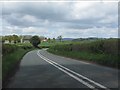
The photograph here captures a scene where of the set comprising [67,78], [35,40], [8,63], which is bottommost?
[67,78]

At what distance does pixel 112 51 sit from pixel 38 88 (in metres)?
20.3

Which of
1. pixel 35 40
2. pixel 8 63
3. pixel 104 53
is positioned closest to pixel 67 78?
pixel 8 63

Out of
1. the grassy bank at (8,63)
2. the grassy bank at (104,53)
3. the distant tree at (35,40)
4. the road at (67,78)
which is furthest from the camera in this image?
the distant tree at (35,40)

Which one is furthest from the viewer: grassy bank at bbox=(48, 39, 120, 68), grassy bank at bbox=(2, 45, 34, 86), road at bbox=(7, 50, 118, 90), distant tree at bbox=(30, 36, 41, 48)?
distant tree at bbox=(30, 36, 41, 48)

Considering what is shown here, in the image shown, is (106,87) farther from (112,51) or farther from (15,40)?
(15,40)

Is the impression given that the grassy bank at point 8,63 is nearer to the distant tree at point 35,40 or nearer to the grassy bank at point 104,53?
the grassy bank at point 104,53

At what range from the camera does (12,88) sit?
11500 millimetres

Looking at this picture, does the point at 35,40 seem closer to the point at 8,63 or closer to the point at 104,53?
the point at 104,53

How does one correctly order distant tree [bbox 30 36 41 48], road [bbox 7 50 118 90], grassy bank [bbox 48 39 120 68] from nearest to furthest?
road [bbox 7 50 118 90]
grassy bank [bbox 48 39 120 68]
distant tree [bbox 30 36 41 48]

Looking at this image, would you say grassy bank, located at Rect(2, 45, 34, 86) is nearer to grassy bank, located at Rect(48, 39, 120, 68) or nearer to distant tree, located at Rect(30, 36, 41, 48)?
grassy bank, located at Rect(48, 39, 120, 68)

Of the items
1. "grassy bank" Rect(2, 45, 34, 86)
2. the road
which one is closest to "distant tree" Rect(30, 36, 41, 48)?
"grassy bank" Rect(2, 45, 34, 86)

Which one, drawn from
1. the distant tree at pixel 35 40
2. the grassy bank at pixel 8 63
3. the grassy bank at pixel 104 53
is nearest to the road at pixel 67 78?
the grassy bank at pixel 8 63

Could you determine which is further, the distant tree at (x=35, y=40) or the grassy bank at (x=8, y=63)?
the distant tree at (x=35, y=40)

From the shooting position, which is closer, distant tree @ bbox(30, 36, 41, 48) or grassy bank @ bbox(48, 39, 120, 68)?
grassy bank @ bbox(48, 39, 120, 68)
